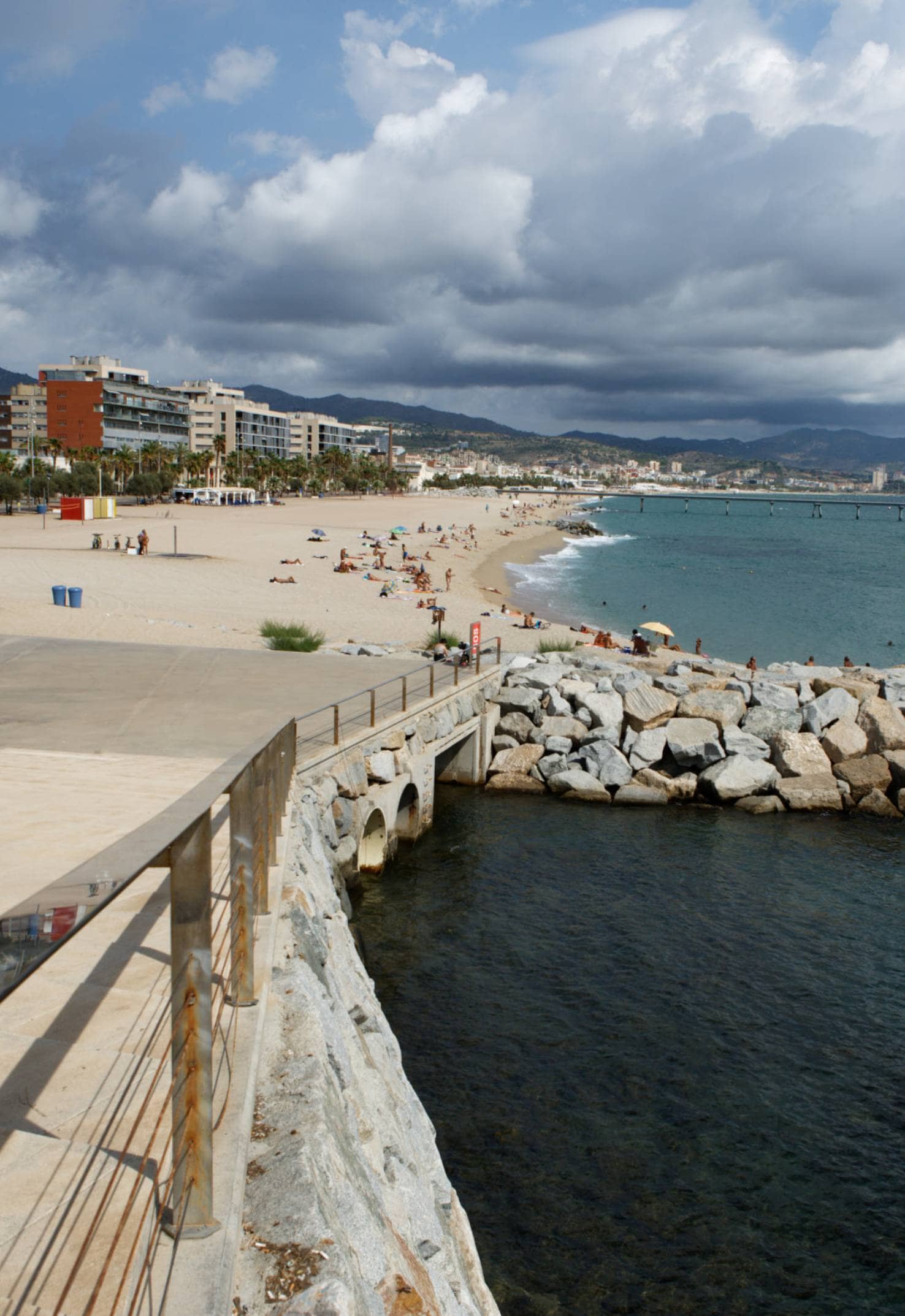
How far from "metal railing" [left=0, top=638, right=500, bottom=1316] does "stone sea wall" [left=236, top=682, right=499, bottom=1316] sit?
1.11 ft

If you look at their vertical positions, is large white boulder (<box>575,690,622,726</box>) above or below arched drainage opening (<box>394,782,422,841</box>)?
above

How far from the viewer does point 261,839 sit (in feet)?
20.3

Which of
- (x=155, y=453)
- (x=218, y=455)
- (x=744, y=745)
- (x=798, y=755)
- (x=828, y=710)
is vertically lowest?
(x=798, y=755)

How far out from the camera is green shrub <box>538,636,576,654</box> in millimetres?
25750

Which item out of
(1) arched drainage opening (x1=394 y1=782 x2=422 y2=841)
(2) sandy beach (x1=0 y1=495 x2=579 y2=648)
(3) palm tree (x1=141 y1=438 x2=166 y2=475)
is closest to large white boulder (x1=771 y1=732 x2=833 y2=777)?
(1) arched drainage opening (x1=394 y1=782 x2=422 y2=841)

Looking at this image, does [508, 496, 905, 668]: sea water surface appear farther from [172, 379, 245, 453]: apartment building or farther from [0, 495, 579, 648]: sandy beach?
[172, 379, 245, 453]: apartment building

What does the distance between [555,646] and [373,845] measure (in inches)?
509

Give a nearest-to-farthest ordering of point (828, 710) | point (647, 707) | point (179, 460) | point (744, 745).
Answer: point (744, 745)
point (647, 707)
point (828, 710)
point (179, 460)

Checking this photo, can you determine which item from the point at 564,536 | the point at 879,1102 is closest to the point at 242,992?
the point at 879,1102

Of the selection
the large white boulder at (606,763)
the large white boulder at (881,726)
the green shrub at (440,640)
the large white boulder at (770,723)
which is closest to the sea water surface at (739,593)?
the green shrub at (440,640)

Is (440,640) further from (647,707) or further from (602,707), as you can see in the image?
(647,707)

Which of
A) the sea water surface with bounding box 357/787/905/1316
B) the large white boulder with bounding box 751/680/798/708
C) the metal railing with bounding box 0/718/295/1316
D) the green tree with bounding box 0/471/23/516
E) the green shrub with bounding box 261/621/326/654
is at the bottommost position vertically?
the sea water surface with bounding box 357/787/905/1316

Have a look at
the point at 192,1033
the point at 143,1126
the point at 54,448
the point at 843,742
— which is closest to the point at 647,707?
the point at 843,742

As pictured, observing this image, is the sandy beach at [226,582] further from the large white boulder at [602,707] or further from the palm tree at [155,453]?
the palm tree at [155,453]
